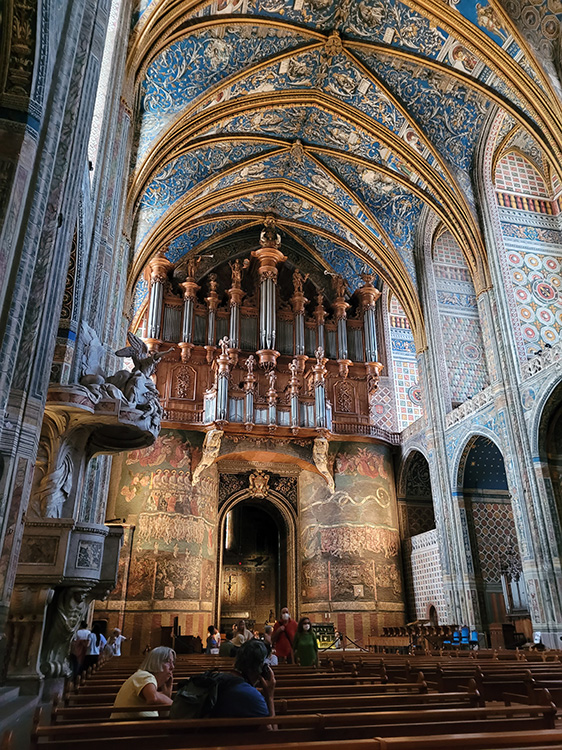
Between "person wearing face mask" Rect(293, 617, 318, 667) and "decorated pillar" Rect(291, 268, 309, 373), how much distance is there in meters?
13.2

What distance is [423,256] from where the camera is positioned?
20.6m

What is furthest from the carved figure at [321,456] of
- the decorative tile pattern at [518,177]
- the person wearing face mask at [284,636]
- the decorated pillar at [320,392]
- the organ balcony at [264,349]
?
the person wearing face mask at [284,636]

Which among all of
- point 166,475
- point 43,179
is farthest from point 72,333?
point 166,475

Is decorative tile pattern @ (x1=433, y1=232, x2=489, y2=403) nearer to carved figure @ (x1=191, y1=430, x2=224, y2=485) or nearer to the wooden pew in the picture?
carved figure @ (x1=191, y1=430, x2=224, y2=485)

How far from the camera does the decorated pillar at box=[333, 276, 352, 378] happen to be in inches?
846

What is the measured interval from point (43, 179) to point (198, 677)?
3.80 m

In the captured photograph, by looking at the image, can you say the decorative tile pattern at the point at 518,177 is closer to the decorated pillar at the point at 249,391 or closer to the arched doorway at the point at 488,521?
the arched doorway at the point at 488,521

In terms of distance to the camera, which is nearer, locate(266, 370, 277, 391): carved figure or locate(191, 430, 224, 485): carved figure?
locate(191, 430, 224, 485): carved figure

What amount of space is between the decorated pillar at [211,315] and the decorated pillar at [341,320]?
4.70 metres

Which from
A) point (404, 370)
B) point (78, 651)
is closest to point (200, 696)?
point (78, 651)

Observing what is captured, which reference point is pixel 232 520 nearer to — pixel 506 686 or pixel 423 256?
pixel 423 256

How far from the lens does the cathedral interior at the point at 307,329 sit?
27.6 ft

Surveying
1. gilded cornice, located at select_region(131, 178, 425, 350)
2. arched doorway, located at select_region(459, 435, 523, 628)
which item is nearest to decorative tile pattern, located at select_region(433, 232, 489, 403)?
gilded cornice, located at select_region(131, 178, 425, 350)

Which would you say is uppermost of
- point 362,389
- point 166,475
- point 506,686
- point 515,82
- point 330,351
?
point 515,82
